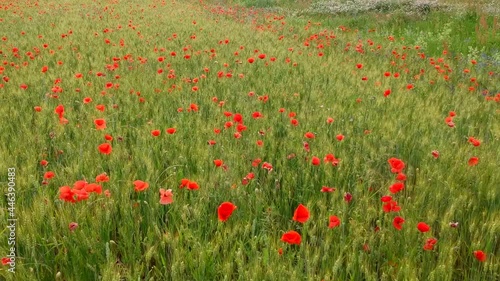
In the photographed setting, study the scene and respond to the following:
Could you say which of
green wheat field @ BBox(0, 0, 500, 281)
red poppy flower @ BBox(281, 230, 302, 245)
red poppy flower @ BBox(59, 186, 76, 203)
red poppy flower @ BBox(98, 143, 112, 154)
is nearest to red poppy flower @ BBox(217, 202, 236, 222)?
green wheat field @ BBox(0, 0, 500, 281)

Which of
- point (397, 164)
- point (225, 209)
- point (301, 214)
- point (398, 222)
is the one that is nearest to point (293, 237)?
point (301, 214)

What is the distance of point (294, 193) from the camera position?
7.26 ft

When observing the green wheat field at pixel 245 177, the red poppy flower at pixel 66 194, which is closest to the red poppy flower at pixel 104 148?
the green wheat field at pixel 245 177

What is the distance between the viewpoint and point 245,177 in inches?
82.3

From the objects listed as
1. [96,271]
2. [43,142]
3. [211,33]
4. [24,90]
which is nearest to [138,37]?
[211,33]

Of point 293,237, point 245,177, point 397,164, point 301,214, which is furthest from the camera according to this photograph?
point 245,177

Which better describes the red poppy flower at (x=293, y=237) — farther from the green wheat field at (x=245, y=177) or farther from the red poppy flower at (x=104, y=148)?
the red poppy flower at (x=104, y=148)

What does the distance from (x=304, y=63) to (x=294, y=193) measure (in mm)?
3528

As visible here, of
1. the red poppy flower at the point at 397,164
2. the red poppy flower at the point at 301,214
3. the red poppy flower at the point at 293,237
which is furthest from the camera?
the red poppy flower at the point at 397,164

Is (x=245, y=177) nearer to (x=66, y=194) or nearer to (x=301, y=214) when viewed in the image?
(x=301, y=214)

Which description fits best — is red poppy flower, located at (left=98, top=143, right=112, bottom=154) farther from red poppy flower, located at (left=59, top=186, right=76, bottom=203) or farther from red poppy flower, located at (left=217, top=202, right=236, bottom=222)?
red poppy flower, located at (left=217, top=202, right=236, bottom=222)

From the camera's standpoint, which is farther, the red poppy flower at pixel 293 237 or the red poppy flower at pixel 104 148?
the red poppy flower at pixel 104 148

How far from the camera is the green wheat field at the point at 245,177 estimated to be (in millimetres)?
1614

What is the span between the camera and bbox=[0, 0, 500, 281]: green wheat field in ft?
5.30
